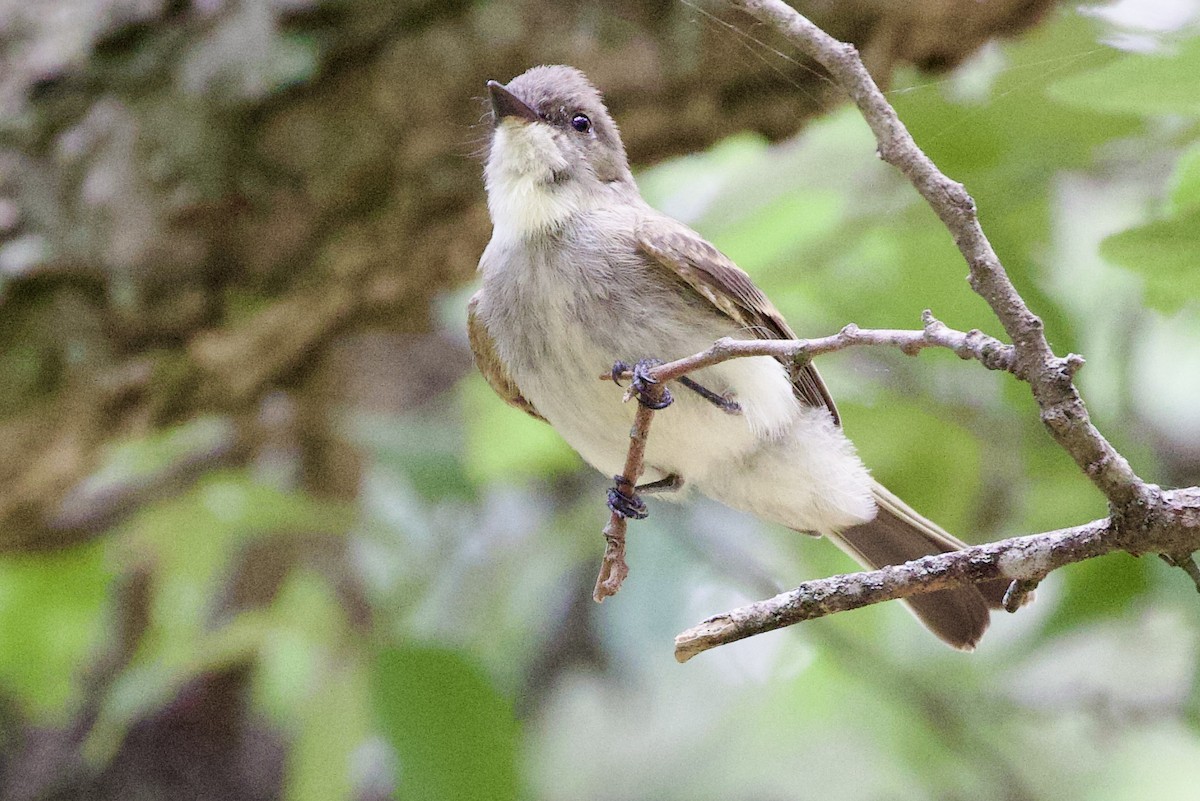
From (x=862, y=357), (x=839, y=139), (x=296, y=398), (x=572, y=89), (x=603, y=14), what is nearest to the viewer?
(x=572, y=89)

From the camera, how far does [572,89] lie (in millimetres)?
1286

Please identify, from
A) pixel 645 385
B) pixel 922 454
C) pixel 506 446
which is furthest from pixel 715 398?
pixel 506 446

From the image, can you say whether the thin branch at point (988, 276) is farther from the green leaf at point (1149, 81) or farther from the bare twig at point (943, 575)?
the green leaf at point (1149, 81)

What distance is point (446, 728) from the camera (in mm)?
1857

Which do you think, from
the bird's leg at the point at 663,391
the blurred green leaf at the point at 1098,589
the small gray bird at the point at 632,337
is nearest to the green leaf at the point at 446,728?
the small gray bird at the point at 632,337

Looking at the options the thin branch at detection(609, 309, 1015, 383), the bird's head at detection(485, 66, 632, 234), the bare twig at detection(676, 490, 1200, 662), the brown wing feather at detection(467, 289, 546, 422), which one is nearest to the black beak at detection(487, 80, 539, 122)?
the bird's head at detection(485, 66, 632, 234)

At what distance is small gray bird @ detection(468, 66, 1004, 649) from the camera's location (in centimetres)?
123

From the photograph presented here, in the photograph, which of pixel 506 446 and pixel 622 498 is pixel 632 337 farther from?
pixel 506 446

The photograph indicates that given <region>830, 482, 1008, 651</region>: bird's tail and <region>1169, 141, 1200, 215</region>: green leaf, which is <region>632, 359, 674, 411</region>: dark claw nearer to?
<region>830, 482, 1008, 651</region>: bird's tail

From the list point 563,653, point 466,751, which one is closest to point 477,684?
point 466,751

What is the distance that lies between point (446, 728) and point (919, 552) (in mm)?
854

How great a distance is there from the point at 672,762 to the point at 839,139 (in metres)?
1.55

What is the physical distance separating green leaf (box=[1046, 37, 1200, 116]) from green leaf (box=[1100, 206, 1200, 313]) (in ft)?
0.32

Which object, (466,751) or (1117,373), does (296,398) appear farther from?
(1117,373)
